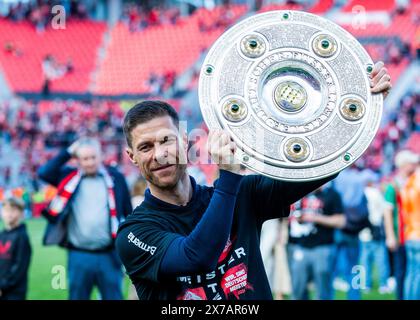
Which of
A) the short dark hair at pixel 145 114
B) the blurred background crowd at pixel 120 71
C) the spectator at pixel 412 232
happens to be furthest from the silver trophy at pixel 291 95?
the blurred background crowd at pixel 120 71

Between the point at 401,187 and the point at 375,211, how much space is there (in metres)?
2.62

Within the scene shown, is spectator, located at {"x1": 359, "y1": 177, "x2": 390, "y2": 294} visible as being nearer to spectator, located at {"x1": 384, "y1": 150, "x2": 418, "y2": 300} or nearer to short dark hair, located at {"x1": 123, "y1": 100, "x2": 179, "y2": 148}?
spectator, located at {"x1": 384, "y1": 150, "x2": 418, "y2": 300}

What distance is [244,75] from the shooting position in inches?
90.5

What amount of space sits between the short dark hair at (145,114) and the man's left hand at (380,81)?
0.74 m

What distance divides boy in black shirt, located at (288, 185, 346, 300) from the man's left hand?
4.51 m

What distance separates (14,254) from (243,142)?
4261 mm

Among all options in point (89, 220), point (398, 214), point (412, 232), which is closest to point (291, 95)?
point (89, 220)

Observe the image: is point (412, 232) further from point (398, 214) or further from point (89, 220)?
point (89, 220)

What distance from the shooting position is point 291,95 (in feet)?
7.68

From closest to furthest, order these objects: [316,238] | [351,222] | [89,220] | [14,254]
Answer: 1. [89,220]
2. [14,254]
3. [316,238]
4. [351,222]

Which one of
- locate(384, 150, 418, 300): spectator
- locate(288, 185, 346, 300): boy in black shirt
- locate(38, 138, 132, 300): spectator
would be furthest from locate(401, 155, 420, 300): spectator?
locate(38, 138, 132, 300): spectator

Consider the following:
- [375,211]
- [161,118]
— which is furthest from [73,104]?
[161,118]

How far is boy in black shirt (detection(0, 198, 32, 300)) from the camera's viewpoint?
5.85 meters
